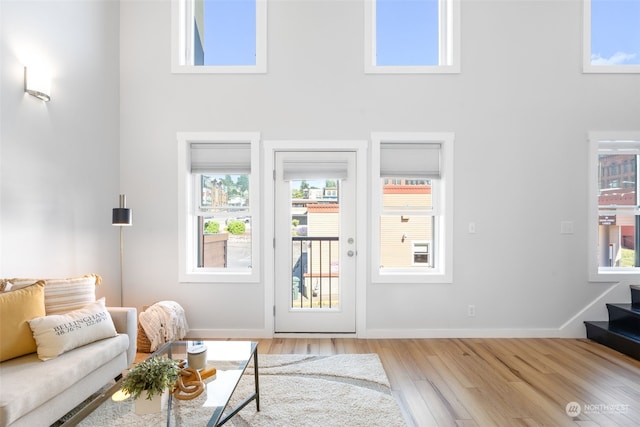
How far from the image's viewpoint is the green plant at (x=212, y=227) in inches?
146

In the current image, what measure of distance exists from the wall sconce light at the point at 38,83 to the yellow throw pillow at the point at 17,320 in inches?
57.3

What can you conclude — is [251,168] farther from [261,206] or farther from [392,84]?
[392,84]

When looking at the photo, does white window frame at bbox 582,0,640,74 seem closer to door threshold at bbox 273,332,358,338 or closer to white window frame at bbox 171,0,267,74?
white window frame at bbox 171,0,267,74

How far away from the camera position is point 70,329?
2.02 metres

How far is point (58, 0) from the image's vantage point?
2.71 meters

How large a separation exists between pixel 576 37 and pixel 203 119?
409 cm

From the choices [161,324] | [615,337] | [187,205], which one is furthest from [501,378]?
[187,205]

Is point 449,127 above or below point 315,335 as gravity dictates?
above

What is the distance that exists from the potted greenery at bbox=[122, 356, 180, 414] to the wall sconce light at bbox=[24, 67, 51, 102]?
2243mm

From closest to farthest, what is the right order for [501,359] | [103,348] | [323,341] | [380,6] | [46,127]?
[103,348]
[46,127]
[501,359]
[323,341]
[380,6]

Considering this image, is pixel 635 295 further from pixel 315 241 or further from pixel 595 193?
pixel 315 241

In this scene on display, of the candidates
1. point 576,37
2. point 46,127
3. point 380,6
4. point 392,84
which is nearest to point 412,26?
point 380,6

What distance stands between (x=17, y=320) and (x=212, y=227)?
1.94m

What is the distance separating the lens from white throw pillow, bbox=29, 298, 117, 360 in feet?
6.25
